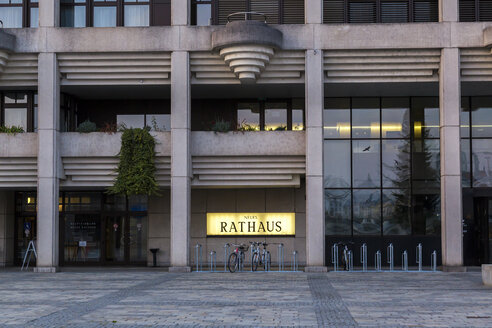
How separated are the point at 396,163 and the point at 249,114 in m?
6.16

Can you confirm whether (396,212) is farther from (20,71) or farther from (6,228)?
(6,228)

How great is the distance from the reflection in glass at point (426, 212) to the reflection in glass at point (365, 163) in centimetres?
168

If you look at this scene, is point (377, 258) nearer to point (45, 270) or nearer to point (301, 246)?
point (301, 246)

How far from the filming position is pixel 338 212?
2731cm

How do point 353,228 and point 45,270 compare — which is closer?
point 45,270

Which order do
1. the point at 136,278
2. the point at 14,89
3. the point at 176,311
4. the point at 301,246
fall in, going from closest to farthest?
the point at 176,311
the point at 136,278
the point at 14,89
the point at 301,246

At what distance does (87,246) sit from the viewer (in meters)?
28.4

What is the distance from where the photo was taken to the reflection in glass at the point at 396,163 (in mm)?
27297

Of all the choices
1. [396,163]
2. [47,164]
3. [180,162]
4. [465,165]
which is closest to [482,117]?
[465,165]

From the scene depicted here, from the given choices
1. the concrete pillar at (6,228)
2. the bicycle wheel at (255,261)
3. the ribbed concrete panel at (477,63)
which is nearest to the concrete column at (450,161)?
the ribbed concrete panel at (477,63)

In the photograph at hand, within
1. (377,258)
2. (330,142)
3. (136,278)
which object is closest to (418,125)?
(330,142)

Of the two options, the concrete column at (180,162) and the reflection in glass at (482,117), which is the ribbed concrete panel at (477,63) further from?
the concrete column at (180,162)

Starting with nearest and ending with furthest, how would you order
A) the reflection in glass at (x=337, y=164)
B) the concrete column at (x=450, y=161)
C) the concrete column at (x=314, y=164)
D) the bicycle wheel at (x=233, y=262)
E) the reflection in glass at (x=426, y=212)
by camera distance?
the concrete column at (x=450, y=161) → the concrete column at (x=314, y=164) → the bicycle wheel at (x=233, y=262) → the reflection in glass at (x=426, y=212) → the reflection in glass at (x=337, y=164)

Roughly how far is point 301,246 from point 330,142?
4340 mm
